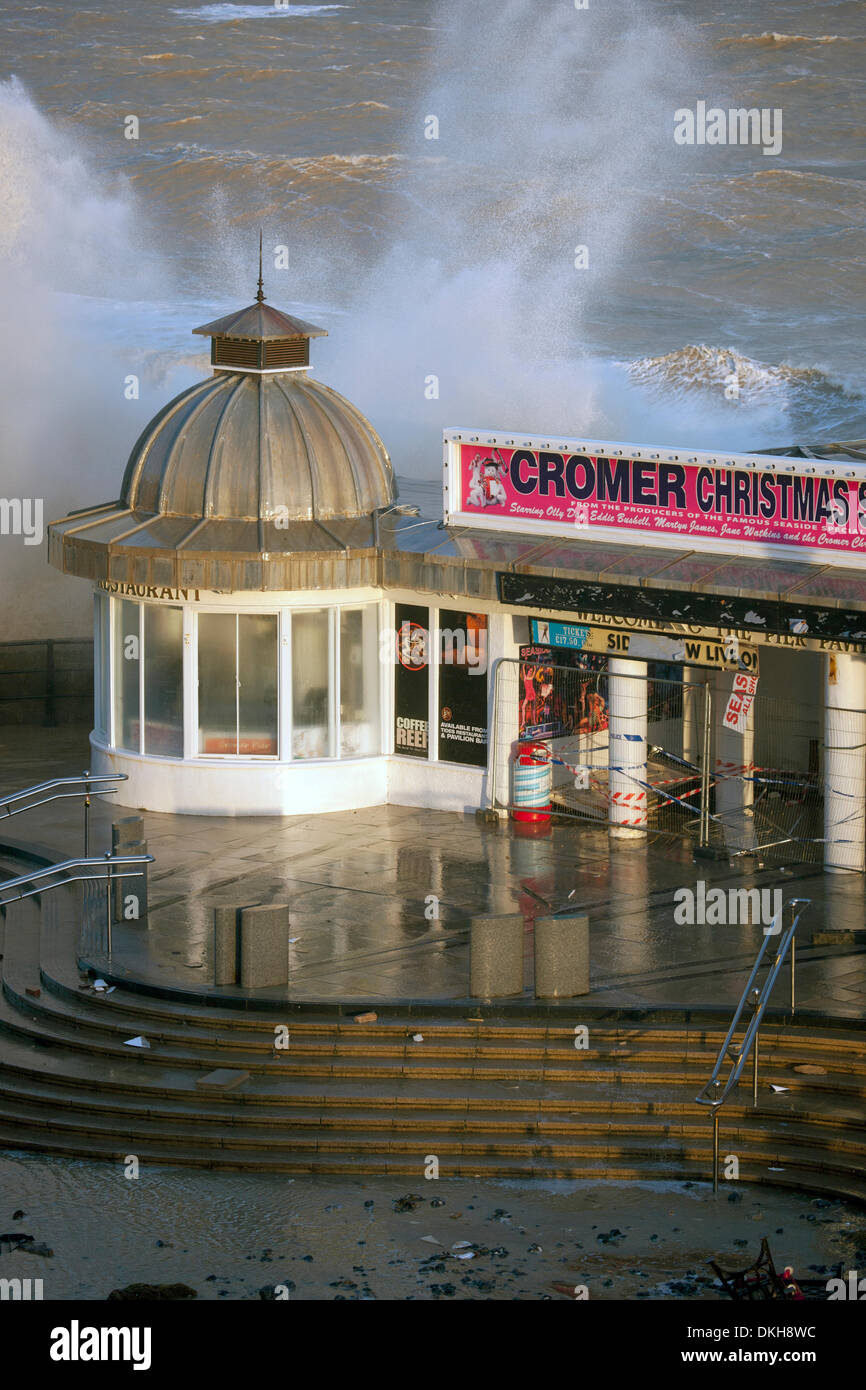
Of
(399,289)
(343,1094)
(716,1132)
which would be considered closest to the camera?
(716,1132)

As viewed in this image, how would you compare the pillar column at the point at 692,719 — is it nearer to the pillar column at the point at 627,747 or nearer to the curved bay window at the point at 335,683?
the pillar column at the point at 627,747

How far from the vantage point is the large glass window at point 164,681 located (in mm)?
26250

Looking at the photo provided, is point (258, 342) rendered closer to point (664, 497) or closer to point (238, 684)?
point (238, 684)

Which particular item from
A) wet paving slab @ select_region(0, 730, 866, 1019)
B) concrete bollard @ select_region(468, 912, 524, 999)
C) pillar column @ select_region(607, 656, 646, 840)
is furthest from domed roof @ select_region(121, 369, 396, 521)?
concrete bollard @ select_region(468, 912, 524, 999)

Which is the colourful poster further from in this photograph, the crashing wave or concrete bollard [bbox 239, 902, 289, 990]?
the crashing wave

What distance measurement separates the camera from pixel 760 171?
336 feet

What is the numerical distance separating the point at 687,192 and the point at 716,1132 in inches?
3481

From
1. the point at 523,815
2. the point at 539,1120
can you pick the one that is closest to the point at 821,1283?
the point at 539,1120

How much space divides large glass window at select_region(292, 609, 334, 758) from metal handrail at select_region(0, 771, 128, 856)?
2264 millimetres

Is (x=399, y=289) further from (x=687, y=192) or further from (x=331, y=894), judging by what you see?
(x=331, y=894)

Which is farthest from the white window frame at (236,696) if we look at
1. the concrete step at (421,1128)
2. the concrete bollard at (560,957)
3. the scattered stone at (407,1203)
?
the scattered stone at (407,1203)

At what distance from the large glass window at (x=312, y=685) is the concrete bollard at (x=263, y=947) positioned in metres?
6.90

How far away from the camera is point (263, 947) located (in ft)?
63.4

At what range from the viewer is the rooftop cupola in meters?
26.4
